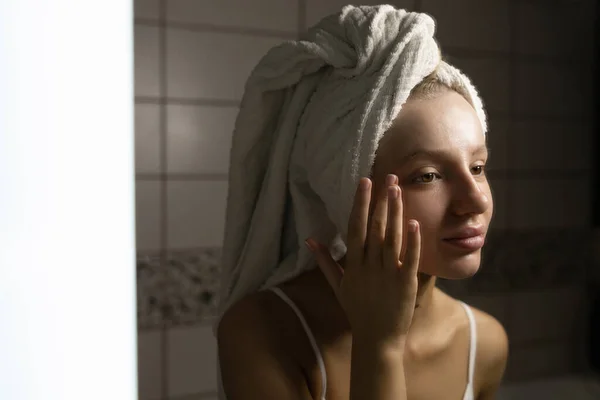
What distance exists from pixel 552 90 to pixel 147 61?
1088mm

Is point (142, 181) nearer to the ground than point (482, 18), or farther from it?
nearer to the ground

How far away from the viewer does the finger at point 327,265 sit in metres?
0.54

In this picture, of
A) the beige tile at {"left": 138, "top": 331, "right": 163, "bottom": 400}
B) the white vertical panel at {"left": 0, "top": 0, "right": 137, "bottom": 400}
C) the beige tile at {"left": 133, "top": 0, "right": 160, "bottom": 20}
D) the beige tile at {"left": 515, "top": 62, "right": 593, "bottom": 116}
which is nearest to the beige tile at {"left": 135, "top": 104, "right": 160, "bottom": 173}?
the beige tile at {"left": 133, "top": 0, "right": 160, "bottom": 20}

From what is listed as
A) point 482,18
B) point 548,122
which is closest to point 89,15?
point 482,18

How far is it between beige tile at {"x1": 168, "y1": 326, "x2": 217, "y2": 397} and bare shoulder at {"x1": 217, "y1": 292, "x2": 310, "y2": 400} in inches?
25.1

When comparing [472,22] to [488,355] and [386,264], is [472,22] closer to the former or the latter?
[488,355]

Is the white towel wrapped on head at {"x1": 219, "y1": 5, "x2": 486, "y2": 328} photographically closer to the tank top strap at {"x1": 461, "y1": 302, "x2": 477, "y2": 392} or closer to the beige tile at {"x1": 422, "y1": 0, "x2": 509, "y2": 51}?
the tank top strap at {"x1": 461, "y1": 302, "x2": 477, "y2": 392}

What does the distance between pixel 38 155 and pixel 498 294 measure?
1.55m

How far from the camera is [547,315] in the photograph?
61.2 inches

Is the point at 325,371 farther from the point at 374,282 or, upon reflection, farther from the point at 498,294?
the point at 498,294

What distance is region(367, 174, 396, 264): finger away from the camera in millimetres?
477

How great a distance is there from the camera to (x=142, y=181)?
113 centimetres

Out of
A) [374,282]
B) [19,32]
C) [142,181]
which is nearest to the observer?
[19,32]

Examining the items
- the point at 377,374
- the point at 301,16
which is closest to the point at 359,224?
the point at 377,374
